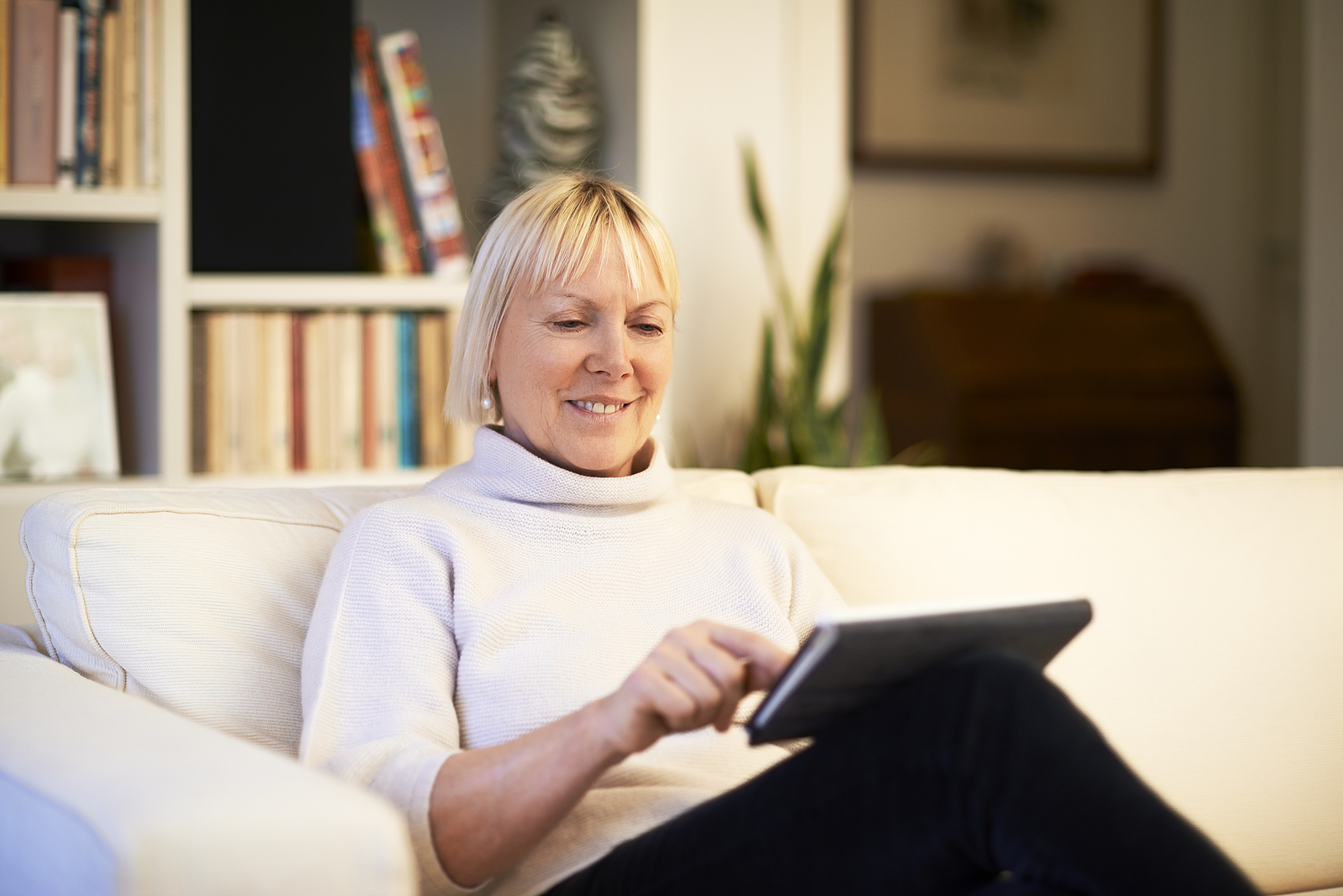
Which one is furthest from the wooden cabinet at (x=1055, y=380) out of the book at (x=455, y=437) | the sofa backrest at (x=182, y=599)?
the sofa backrest at (x=182, y=599)

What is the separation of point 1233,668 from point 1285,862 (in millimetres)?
214

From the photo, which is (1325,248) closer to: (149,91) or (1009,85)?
(1009,85)

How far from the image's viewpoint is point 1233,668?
1489 mm

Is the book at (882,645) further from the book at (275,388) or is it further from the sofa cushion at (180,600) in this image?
the book at (275,388)

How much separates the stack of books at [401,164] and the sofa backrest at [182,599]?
114 cm

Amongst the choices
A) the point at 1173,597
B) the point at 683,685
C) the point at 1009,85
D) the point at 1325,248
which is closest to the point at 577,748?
the point at 683,685

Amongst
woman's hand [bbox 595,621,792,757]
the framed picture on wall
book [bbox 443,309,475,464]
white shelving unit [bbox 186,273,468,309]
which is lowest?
woman's hand [bbox 595,621,792,757]

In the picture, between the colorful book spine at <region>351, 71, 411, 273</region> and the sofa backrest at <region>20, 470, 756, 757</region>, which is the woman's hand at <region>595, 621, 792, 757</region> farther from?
the colorful book spine at <region>351, 71, 411, 273</region>

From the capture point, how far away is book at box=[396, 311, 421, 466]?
238 cm

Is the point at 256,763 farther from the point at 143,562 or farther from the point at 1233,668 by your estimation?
the point at 1233,668

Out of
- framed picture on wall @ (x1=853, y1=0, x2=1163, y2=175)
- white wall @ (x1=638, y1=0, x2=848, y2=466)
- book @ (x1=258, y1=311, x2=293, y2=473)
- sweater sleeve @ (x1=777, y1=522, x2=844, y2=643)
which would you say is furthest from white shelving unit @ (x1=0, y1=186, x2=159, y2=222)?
framed picture on wall @ (x1=853, y1=0, x2=1163, y2=175)

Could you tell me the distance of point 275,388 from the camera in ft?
7.54

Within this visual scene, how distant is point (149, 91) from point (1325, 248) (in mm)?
3086

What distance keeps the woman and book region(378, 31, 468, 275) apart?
1052 mm
